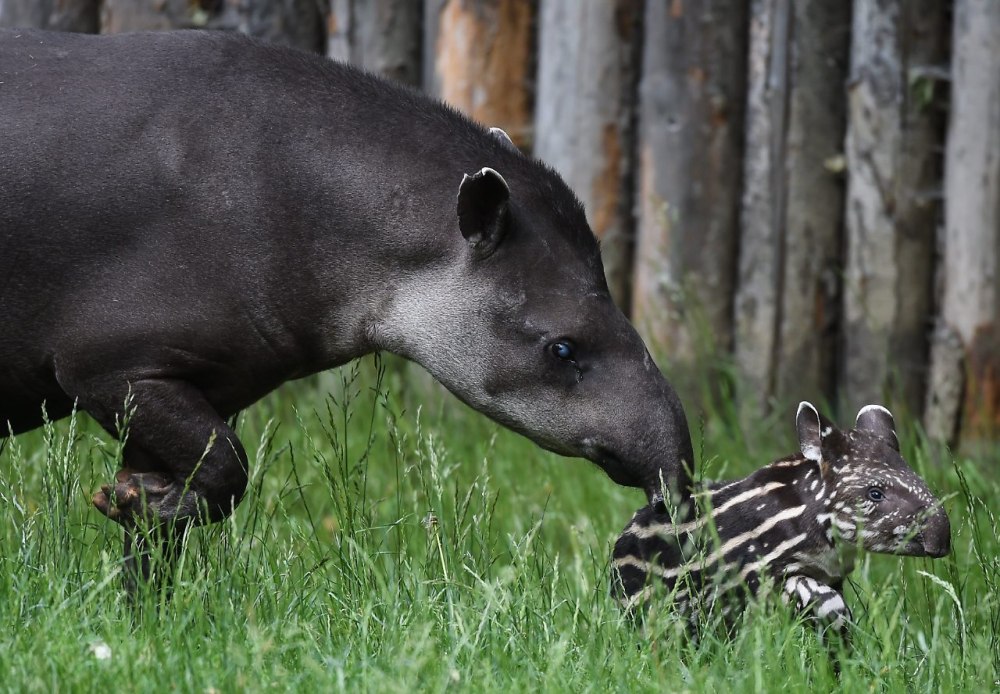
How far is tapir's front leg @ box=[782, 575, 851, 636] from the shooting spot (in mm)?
4047

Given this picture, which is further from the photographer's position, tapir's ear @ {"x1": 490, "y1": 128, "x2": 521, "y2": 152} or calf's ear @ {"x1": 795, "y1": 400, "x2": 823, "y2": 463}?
tapir's ear @ {"x1": 490, "y1": 128, "x2": 521, "y2": 152}

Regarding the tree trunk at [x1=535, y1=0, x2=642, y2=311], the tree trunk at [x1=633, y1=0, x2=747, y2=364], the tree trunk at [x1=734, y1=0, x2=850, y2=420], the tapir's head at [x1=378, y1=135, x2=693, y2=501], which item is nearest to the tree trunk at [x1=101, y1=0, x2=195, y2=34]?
the tree trunk at [x1=535, y1=0, x2=642, y2=311]

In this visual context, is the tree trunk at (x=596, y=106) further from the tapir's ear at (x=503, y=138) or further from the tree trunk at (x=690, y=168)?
the tapir's ear at (x=503, y=138)

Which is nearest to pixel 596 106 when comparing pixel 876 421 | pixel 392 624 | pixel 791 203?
pixel 791 203

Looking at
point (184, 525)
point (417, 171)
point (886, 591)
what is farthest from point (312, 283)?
point (886, 591)

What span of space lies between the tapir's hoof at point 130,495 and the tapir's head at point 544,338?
82 centimetres

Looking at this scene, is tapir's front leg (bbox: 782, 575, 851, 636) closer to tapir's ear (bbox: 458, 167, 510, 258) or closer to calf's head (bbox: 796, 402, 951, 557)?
calf's head (bbox: 796, 402, 951, 557)

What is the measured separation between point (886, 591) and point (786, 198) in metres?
3.19

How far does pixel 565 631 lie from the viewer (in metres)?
3.96

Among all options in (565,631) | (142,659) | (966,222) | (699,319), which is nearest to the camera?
(142,659)

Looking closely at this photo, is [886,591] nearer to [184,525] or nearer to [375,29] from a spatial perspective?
[184,525]

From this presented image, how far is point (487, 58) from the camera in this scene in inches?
309

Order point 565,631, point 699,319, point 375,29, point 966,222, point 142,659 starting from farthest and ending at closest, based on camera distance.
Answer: point 375,29, point 699,319, point 966,222, point 565,631, point 142,659

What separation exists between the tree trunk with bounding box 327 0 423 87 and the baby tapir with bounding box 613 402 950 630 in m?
4.19
